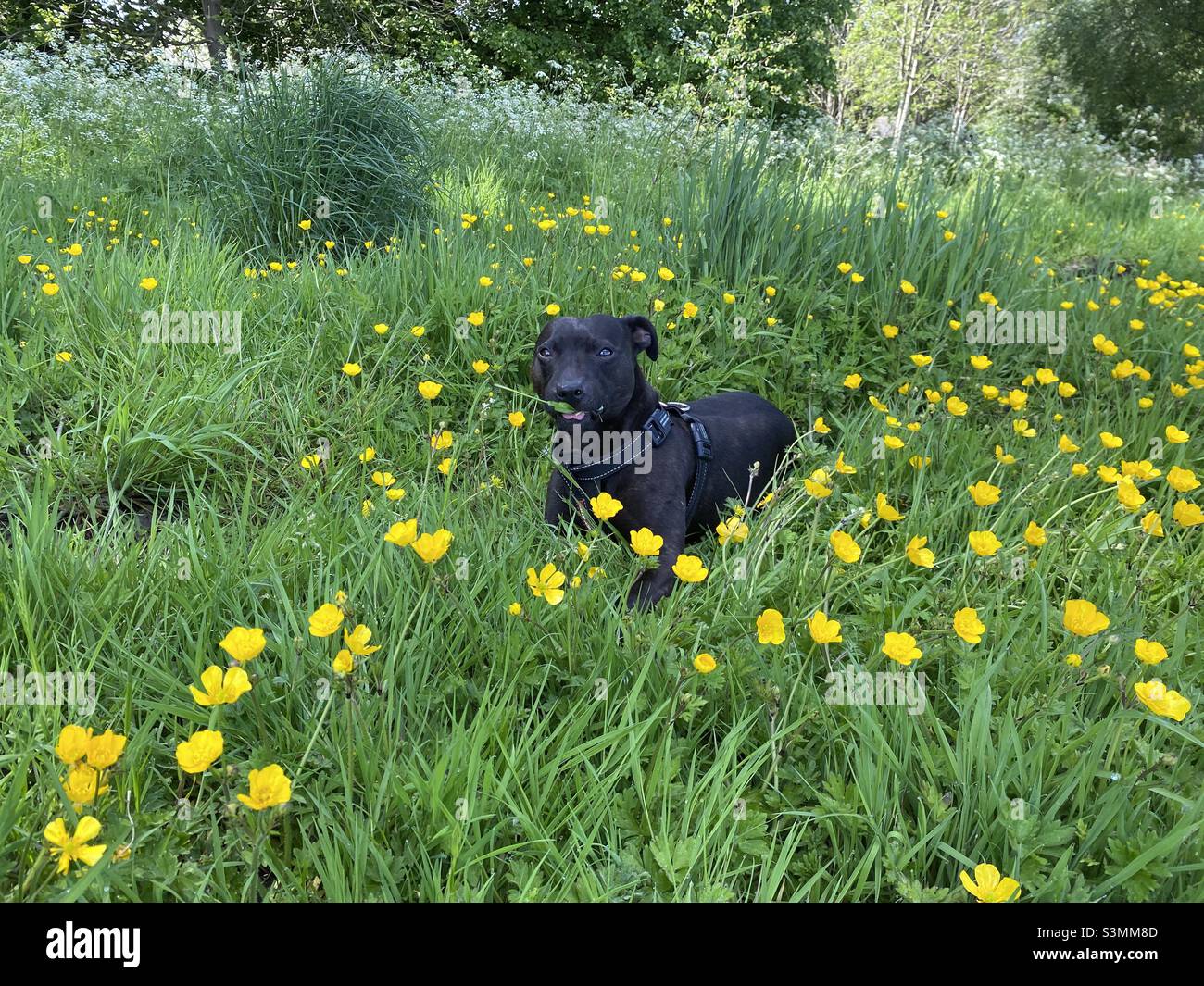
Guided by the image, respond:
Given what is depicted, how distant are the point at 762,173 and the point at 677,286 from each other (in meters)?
1.18

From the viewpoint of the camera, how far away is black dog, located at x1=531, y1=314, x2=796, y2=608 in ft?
8.53

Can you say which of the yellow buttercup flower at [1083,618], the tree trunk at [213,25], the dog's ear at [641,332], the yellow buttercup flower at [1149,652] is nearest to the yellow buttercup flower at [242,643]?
the yellow buttercup flower at [1083,618]

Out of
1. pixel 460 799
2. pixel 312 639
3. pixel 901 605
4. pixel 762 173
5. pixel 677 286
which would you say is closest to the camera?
pixel 460 799

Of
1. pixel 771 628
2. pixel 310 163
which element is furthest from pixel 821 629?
pixel 310 163

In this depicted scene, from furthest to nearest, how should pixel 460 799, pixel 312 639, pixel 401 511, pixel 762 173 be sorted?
pixel 762 173 → pixel 401 511 → pixel 312 639 → pixel 460 799

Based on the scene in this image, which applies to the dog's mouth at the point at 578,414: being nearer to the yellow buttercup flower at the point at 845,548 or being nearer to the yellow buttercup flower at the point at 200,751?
the yellow buttercup flower at the point at 845,548

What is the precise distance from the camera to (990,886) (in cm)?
112

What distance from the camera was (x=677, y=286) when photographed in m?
3.95

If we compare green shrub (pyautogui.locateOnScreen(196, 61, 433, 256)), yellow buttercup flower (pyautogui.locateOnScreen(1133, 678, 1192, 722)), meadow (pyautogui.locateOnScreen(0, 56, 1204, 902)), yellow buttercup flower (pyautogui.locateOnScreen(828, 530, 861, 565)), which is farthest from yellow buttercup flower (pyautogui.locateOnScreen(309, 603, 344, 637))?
green shrub (pyautogui.locateOnScreen(196, 61, 433, 256))

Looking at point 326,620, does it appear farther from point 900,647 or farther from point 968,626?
point 968,626

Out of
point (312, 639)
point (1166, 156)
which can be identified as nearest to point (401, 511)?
point (312, 639)

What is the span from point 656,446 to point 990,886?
6.11 ft

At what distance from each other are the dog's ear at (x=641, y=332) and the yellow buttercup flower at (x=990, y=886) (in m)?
2.21
